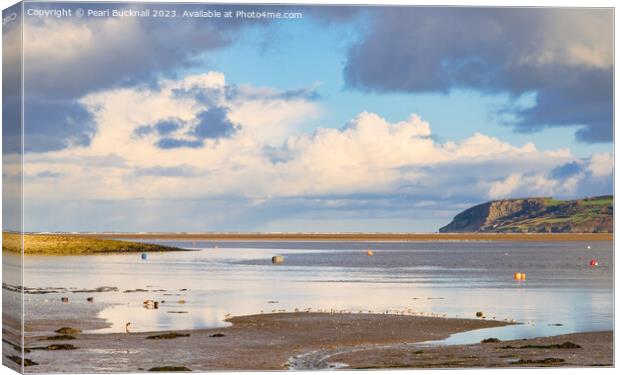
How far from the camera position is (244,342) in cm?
3462

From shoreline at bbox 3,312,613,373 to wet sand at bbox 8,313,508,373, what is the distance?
27mm

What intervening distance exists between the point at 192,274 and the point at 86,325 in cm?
3060

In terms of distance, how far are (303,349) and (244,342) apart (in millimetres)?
2007

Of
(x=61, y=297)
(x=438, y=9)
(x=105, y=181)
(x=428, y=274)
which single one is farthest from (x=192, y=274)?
(x=438, y=9)

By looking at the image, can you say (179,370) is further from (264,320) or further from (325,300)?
(325,300)

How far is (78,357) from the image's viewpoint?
31.5 metres

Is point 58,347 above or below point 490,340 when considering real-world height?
above

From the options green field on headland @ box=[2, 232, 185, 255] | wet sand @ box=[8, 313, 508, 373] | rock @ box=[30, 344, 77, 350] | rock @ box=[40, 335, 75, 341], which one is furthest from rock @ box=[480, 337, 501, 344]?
green field on headland @ box=[2, 232, 185, 255]

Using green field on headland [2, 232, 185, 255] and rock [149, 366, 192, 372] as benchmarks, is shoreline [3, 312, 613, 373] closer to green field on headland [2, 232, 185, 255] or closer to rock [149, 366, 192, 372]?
rock [149, 366, 192, 372]

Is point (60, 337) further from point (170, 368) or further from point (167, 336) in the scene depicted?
point (170, 368)

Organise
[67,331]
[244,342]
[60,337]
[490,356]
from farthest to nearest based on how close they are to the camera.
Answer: [244,342] < [67,331] < [60,337] < [490,356]

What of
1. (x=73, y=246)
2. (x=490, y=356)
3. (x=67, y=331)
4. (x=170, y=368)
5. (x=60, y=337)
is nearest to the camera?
(x=170, y=368)

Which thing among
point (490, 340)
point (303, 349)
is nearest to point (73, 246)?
point (303, 349)

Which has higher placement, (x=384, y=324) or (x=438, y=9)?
(x=438, y=9)
